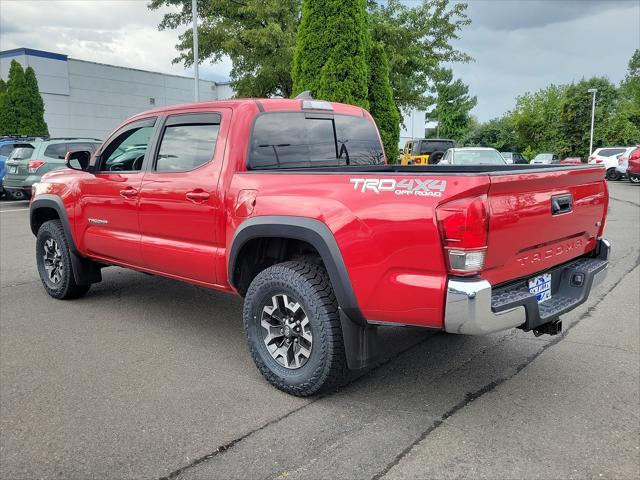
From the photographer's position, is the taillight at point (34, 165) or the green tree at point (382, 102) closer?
the taillight at point (34, 165)

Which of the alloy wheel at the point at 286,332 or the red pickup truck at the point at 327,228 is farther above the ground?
the red pickup truck at the point at 327,228

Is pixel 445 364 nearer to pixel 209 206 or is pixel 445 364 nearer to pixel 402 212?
pixel 402 212

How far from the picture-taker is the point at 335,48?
1333cm

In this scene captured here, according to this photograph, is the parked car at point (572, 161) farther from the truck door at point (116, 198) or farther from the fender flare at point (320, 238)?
the truck door at point (116, 198)

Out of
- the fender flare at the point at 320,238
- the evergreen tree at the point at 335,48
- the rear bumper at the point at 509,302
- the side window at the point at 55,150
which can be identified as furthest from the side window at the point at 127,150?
the side window at the point at 55,150

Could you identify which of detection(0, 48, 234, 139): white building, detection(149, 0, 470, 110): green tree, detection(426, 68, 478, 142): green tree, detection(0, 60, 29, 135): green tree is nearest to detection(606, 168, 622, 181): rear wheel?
detection(149, 0, 470, 110): green tree

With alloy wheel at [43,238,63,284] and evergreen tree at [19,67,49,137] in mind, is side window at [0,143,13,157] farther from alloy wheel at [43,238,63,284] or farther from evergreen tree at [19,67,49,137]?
alloy wheel at [43,238,63,284]

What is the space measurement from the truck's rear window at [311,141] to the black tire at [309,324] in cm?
88

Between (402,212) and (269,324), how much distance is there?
4.38 ft

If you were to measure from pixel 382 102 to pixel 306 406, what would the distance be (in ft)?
43.4

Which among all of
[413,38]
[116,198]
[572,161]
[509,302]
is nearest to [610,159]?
[572,161]

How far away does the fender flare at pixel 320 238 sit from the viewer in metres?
3.26

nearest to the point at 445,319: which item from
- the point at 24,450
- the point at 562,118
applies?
the point at 24,450

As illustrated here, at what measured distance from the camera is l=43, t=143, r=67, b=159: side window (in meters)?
14.2
